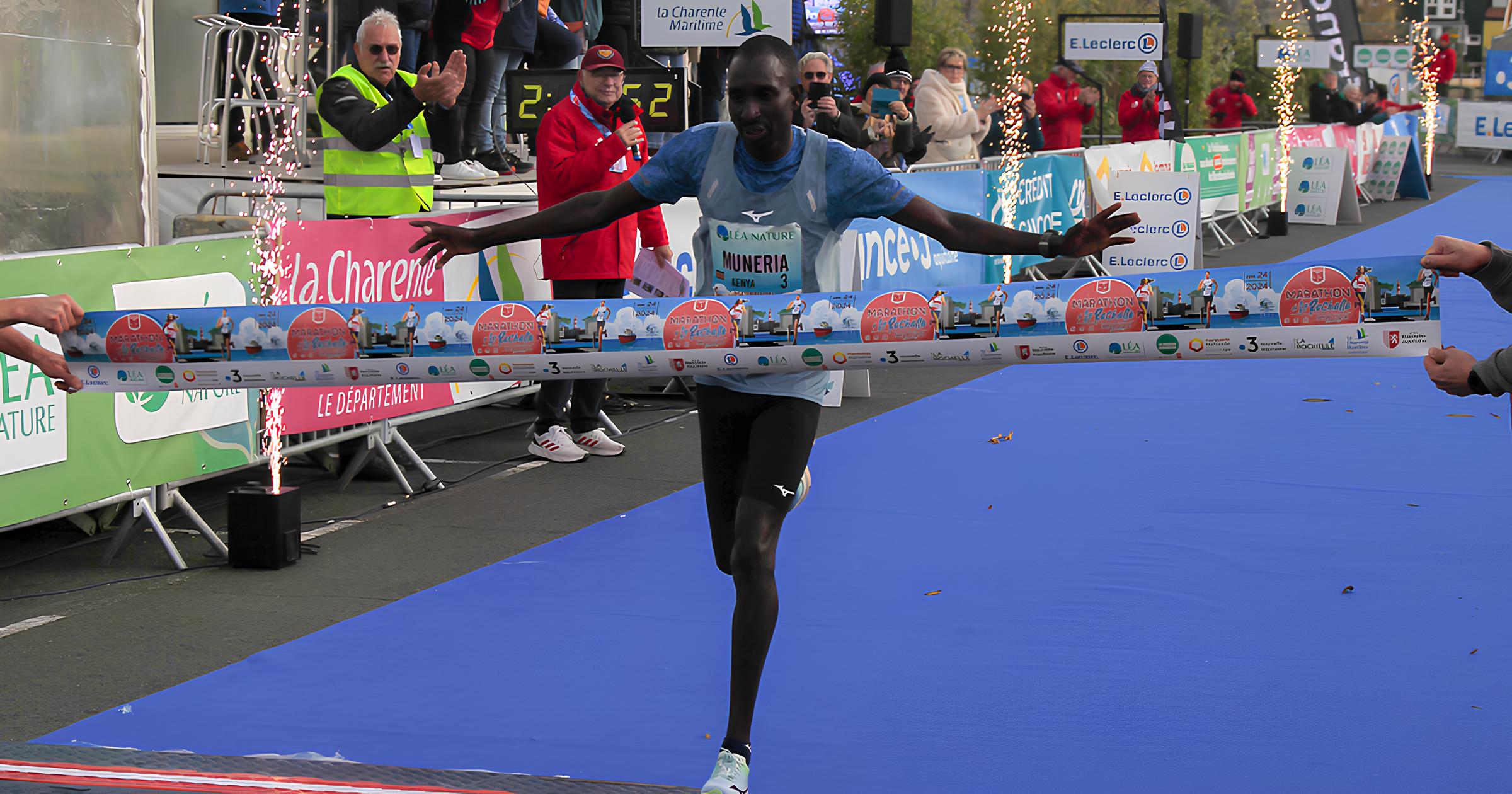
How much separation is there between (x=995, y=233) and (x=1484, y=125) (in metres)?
42.8

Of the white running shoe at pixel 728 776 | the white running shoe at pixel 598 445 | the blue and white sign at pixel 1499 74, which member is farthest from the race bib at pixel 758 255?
the blue and white sign at pixel 1499 74

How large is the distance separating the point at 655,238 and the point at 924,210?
4.98 meters

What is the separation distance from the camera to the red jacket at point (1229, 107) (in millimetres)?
27453

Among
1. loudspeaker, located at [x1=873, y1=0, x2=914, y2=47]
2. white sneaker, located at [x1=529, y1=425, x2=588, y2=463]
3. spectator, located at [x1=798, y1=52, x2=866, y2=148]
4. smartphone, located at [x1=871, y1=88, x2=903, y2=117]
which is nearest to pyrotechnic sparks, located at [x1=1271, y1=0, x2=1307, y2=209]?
loudspeaker, located at [x1=873, y1=0, x2=914, y2=47]

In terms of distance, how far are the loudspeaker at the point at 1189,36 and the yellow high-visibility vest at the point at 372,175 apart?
23.5m

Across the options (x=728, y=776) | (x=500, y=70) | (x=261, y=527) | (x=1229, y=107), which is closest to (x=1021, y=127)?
(x=1229, y=107)

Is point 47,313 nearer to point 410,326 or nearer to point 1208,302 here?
point 410,326

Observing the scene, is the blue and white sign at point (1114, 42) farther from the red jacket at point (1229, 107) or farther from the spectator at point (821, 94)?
the spectator at point (821, 94)

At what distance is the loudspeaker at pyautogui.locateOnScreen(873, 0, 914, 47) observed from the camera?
16656 mm

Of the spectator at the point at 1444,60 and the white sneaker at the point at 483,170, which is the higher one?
the spectator at the point at 1444,60

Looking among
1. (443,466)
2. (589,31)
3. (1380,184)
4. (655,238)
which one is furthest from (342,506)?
(1380,184)

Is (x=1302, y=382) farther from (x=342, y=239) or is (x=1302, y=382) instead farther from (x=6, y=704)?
(x=6, y=704)

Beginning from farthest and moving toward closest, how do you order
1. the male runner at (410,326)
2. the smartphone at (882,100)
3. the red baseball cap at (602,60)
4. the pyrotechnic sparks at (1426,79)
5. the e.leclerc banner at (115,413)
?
the pyrotechnic sparks at (1426,79) → the smartphone at (882,100) → the red baseball cap at (602,60) → the e.leclerc banner at (115,413) → the male runner at (410,326)

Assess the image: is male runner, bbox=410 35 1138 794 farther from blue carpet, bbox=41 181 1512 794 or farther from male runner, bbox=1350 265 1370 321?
blue carpet, bbox=41 181 1512 794
